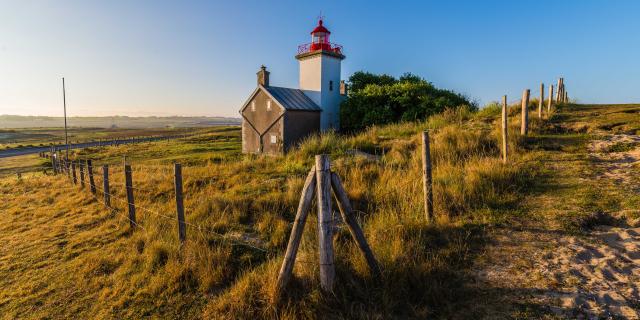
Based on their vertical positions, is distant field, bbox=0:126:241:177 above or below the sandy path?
above

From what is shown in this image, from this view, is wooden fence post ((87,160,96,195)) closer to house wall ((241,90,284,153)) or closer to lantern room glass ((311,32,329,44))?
house wall ((241,90,284,153))

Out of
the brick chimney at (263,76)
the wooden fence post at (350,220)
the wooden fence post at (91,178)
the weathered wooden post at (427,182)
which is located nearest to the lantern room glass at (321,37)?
the brick chimney at (263,76)

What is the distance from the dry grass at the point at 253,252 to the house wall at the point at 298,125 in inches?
553

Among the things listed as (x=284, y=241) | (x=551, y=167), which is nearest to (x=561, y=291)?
(x=284, y=241)

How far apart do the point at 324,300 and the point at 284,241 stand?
7.92 feet

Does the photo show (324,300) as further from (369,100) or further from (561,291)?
(369,100)

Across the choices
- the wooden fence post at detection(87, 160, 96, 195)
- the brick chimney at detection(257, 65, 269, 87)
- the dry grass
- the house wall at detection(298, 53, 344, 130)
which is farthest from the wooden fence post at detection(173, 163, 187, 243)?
the house wall at detection(298, 53, 344, 130)

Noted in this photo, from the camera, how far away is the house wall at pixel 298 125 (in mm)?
24823

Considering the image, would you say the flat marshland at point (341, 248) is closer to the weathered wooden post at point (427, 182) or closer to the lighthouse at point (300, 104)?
the weathered wooden post at point (427, 182)

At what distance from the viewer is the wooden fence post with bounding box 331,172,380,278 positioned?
392cm

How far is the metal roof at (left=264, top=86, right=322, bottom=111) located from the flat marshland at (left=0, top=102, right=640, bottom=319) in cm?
1520

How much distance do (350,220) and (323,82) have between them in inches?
998

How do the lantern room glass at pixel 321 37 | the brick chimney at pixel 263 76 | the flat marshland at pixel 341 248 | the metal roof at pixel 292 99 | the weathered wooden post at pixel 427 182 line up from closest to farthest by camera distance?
the flat marshland at pixel 341 248 → the weathered wooden post at pixel 427 182 → the metal roof at pixel 292 99 → the brick chimney at pixel 263 76 → the lantern room glass at pixel 321 37

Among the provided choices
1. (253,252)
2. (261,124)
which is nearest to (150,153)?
(261,124)
